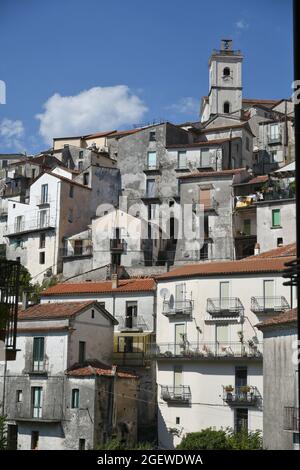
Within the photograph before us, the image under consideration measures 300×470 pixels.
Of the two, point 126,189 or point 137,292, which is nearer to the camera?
point 137,292

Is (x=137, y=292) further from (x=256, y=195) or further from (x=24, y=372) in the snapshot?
(x=256, y=195)

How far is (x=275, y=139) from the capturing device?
6600 cm

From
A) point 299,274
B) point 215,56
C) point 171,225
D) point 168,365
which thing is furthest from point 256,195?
point 299,274

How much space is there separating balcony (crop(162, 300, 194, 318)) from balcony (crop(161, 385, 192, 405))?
3.48m

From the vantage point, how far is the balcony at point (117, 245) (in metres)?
51.3

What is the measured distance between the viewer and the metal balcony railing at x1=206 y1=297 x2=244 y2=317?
34872 millimetres

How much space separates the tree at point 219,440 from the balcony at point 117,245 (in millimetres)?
21649

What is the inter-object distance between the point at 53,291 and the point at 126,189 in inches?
774

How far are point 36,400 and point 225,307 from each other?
9610 millimetres

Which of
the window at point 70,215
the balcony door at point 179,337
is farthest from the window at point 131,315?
the window at point 70,215

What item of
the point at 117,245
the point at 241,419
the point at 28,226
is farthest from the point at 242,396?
the point at 28,226

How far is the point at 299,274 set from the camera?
14.5 feet

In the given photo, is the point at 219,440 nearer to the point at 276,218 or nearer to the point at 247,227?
the point at 276,218

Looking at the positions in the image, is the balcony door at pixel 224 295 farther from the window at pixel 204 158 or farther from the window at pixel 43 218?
the window at pixel 43 218
